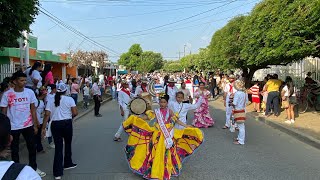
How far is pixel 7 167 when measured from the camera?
6.82 feet

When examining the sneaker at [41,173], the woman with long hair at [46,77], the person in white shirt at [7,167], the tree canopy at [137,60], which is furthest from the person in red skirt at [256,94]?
the tree canopy at [137,60]

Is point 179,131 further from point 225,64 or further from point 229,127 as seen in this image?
point 225,64

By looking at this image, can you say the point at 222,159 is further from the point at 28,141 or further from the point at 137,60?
the point at 137,60

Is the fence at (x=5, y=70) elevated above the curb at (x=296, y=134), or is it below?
above

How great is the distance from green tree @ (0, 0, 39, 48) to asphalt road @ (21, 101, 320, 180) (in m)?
2.84

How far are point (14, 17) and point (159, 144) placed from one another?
4.66 metres

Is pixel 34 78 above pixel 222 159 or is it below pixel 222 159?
above

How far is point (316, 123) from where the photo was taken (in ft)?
39.9

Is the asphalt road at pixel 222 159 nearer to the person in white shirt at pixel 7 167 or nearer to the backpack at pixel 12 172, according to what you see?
the person in white shirt at pixel 7 167

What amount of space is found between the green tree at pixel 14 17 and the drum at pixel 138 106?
3228 millimetres

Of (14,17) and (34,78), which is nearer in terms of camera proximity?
(14,17)

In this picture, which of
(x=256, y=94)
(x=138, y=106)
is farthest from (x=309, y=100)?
(x=138, y=106)

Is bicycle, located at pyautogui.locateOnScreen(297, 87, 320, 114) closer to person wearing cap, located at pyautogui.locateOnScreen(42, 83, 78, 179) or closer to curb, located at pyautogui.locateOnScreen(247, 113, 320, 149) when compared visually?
curb, located at pyautogui.locateOnScreen(247, 113, 320, 149)

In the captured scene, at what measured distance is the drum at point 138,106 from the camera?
26.3ft
